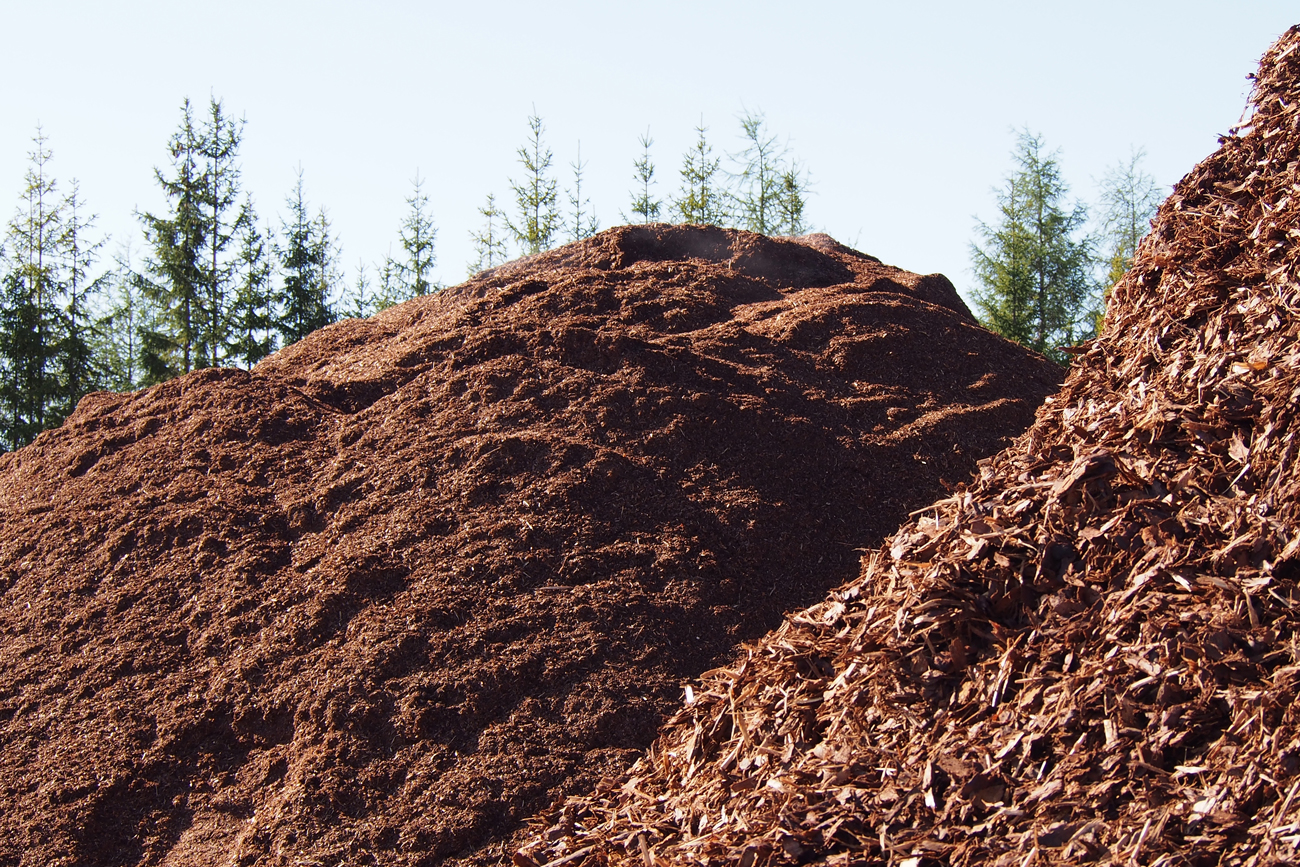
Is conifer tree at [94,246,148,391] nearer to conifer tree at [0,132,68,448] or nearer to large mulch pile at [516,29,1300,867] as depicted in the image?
conifer tree at [0,132,68,448]

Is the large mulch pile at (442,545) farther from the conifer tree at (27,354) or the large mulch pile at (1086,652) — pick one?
the conifer tree at (27,354)

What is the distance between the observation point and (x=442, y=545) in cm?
473

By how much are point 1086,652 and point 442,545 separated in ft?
10.3

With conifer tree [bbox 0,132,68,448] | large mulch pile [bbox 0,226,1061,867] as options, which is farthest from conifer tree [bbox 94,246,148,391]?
large mulch pile [bbox 0,226,1061,867]

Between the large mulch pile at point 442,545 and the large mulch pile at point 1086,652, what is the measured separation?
579 mm

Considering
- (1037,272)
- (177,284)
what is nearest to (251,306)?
(177,284)

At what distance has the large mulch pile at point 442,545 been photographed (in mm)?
3832

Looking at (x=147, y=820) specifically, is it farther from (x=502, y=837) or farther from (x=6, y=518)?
(x=6, y=518)

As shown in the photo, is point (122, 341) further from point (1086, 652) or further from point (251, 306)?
point (1086, 652)

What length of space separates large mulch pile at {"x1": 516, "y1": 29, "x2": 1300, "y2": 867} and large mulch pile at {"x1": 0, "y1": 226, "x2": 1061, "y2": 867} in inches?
22.8

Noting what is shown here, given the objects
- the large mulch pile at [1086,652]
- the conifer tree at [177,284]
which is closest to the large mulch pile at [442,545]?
the large mulch pile at [1086,652]

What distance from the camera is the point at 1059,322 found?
2173 centimetres

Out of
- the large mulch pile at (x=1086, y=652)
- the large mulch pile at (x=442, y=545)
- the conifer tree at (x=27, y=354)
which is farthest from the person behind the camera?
the conifer tree at (x=27, y=354)

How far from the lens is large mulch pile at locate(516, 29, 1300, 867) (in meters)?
2.25
